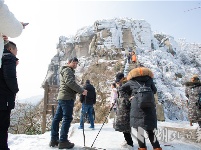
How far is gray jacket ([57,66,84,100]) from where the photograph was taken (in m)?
4.10

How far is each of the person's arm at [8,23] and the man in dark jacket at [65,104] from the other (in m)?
2.31

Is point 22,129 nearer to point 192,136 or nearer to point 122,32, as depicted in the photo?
point 192,136

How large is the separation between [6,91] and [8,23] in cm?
132

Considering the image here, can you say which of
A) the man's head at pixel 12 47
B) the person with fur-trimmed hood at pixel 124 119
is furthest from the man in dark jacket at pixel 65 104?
the man's head at pixel 12 47

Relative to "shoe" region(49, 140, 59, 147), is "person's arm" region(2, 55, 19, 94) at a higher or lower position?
higher

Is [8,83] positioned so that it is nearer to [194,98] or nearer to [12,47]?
[12,47]

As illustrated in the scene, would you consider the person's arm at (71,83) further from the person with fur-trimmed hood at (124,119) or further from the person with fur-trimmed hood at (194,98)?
the person with fur-trimmed hood at (194,98)

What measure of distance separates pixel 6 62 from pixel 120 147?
295 centimetres

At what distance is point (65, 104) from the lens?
13.5 feet

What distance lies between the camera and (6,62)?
2885 millimetres

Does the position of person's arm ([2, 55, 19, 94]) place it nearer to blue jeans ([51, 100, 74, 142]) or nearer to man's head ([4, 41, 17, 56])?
man's head ([4, 41, 17, 56])

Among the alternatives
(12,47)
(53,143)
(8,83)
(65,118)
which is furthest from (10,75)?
(53,143)

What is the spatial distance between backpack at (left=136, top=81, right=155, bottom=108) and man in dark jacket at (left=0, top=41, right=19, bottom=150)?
199 cm

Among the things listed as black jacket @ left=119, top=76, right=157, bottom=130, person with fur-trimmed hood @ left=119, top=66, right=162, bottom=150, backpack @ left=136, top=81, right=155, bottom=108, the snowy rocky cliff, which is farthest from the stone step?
the snowy rocky cliff
